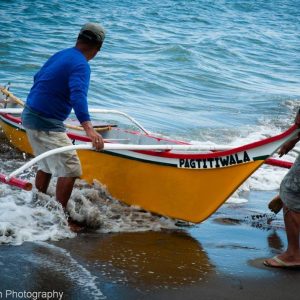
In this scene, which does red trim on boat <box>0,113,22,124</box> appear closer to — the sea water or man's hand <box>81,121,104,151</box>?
the sea water

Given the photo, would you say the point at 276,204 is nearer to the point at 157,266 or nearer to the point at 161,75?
the point at 157,266

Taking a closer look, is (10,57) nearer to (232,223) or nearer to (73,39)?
(73,39)

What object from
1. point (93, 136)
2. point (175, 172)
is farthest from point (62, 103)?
point (175, 172)

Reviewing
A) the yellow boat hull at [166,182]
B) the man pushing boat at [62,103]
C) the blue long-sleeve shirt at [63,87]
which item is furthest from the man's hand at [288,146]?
the blue long-sleeve shirt at [63,87]

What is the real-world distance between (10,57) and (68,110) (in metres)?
12.3

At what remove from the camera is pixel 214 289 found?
432cm

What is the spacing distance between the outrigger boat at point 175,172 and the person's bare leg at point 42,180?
468 mm

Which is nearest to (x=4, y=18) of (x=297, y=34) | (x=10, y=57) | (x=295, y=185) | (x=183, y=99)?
(x=10, y=57)

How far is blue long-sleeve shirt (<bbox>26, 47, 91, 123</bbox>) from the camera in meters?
5.18

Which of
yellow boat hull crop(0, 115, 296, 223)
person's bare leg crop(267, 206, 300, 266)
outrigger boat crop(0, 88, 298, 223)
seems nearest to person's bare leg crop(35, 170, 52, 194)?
outrigger boat crop(0, 88, 298, 223)

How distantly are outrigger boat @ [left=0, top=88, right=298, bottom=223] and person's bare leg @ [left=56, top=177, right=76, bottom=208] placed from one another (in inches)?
13.5

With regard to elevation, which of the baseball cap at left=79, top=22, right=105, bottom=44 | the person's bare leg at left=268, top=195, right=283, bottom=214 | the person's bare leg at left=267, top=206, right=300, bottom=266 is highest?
the baseball cap at left=79, top=22, right=105, bottom=44

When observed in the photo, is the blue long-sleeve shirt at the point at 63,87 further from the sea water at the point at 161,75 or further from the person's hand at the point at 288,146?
the person's hand at the point at 288,146

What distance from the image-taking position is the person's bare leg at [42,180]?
5.91m
